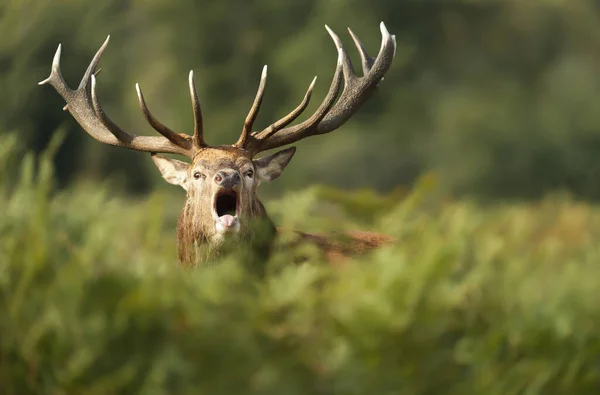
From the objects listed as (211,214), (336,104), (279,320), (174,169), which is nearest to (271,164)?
(174,169)

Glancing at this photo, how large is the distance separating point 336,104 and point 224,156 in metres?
1.51

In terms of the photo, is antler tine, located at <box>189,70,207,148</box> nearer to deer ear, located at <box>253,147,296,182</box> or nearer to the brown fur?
the brown fur

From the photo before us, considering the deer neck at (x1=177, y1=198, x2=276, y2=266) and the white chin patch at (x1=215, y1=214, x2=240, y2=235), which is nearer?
the deer neck at (x1=177, y1=198, x2=276, y2=266)

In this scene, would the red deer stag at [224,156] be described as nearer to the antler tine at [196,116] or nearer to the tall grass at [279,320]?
the antler tine at [196,116]

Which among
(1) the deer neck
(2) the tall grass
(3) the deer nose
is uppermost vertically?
(2) the tall grass

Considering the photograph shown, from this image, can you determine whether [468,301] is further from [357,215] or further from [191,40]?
[191,40]

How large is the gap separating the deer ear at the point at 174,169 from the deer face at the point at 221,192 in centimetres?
7

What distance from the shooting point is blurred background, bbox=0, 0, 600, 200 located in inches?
1532

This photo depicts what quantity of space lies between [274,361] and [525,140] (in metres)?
38.1

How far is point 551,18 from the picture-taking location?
4219 cm

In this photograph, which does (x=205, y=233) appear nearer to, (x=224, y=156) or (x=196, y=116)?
(x=224, y=156)

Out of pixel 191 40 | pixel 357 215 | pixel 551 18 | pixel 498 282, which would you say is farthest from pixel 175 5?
pixel 498 282

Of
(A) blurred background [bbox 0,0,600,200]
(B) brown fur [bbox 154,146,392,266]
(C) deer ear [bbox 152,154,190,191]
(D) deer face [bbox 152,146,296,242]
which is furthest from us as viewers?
(A) blurred background [bbox 0,0,600,200]

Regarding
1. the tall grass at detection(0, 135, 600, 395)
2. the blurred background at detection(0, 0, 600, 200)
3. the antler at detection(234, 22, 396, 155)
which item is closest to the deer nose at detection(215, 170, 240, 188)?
the antler at detection(234, 22, 396, 155)
